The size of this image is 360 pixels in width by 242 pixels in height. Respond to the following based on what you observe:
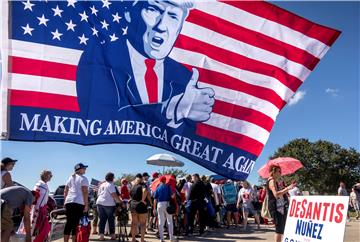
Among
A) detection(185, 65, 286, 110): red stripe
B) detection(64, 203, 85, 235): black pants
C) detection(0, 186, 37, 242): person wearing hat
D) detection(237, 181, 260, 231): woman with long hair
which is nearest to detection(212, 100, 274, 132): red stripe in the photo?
detection(185, 65, 286, 110): red stripe

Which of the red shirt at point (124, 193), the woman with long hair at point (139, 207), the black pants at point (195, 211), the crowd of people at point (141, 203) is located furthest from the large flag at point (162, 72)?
the red shirt at point (124, 193)

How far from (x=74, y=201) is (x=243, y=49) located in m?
4.58

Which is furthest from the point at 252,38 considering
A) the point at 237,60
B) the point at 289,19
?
the point at 289,19

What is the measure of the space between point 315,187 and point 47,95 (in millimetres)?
63538

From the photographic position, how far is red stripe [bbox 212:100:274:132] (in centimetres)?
609

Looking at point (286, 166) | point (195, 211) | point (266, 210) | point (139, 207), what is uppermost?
point (286, 166)

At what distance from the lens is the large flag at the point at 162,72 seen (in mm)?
5082

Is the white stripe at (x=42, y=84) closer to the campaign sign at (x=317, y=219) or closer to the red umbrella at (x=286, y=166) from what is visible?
the campaign sign at (x=317, y=219)

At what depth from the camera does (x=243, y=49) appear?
651cm

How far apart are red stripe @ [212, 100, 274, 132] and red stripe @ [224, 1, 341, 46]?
1.28 metres

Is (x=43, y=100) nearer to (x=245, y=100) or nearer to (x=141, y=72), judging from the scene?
(x=141, y=72)

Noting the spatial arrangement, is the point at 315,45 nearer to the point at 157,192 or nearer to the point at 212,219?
the point at 157,192

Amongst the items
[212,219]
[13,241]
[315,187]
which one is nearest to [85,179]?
[13,241]

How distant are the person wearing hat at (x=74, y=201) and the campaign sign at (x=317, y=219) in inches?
170
